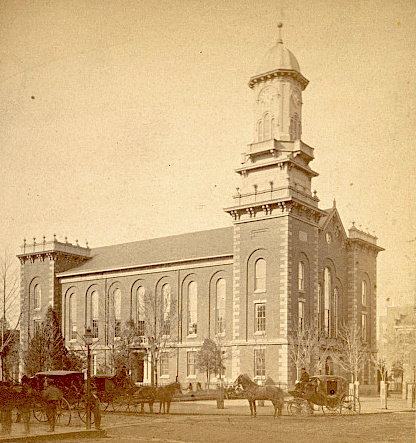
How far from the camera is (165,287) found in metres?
44.1

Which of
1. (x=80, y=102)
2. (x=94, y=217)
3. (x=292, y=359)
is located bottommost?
(x=292, y=359)

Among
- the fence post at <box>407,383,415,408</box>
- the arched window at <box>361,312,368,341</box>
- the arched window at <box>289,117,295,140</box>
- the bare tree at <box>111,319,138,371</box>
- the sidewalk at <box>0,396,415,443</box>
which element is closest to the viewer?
the sidewalk at <box>0,396,415,443</box>

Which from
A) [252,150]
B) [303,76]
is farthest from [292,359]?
[303,76]

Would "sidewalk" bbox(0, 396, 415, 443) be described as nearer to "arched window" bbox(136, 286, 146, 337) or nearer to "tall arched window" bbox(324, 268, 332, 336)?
"tall arched window" bbox(324, 268, 332, 336)

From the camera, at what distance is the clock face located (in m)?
31.2

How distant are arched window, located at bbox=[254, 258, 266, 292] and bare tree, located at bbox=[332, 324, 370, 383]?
5.67 meters

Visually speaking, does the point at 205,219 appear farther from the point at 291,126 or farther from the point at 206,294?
the point at 206,294

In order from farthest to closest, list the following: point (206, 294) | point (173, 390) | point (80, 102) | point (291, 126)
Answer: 1. point (206, 294)
2. point (291, 126)
3. point (173, 390)
4. point (80, 102)

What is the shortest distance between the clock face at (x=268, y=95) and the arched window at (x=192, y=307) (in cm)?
1540

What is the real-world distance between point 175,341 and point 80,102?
23.7 m

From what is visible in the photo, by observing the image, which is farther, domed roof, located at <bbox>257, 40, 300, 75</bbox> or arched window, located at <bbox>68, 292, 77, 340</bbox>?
arched window, located at <bbox>68, 292, 77, 340</bbox>

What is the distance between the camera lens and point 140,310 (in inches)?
1738

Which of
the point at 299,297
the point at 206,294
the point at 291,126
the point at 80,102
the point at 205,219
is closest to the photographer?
the point at 80,102

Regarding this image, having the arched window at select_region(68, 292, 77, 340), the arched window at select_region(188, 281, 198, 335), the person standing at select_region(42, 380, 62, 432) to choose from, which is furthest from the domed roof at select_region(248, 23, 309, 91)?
the arched window at select_region(68, 292, 77, 340)
